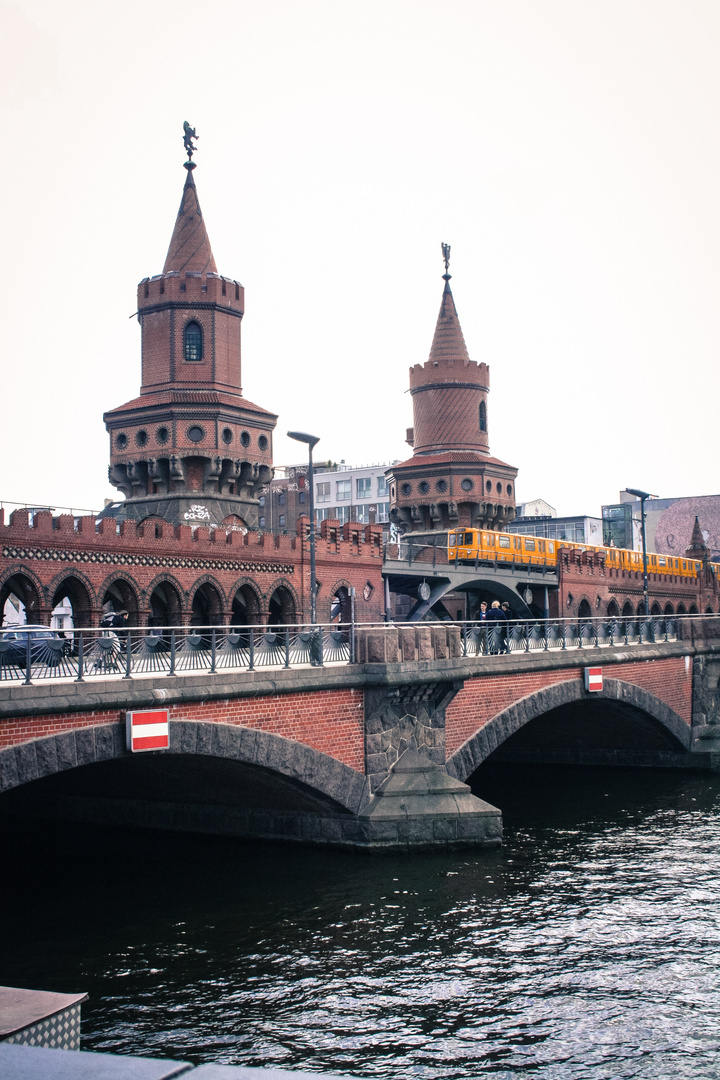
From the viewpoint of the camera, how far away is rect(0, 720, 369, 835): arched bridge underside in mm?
16172

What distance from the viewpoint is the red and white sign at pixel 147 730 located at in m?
16.9

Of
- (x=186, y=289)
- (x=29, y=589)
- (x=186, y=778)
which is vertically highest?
(x=186, y=289)

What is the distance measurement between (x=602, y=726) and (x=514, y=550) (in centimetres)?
2260

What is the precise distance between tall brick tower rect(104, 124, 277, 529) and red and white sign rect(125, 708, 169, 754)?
92.8 ft

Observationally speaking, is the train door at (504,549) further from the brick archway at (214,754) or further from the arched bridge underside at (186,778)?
the brick archway at (214,754)

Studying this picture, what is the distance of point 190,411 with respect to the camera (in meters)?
45.9

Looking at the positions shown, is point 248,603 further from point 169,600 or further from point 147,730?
point 147,730

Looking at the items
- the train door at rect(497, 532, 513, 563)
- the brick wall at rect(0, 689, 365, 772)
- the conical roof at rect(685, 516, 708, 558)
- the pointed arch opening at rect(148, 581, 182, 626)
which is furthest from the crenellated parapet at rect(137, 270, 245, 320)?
the conical roof at rect(685, 516, 708, 558)

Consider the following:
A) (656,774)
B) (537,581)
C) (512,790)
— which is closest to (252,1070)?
(512,790)

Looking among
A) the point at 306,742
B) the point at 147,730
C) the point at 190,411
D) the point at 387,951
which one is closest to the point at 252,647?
the point at 306,742

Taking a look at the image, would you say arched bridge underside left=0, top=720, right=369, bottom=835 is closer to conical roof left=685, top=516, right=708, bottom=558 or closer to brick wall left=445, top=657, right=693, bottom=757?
brick wall left=445, top=657, right=693, bottom=757

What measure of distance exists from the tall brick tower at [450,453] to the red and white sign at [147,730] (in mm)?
46971

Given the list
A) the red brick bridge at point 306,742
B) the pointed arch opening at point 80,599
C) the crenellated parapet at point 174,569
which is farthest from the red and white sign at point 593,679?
the pointed arch opening at point 80,599

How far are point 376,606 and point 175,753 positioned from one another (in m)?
31.7
